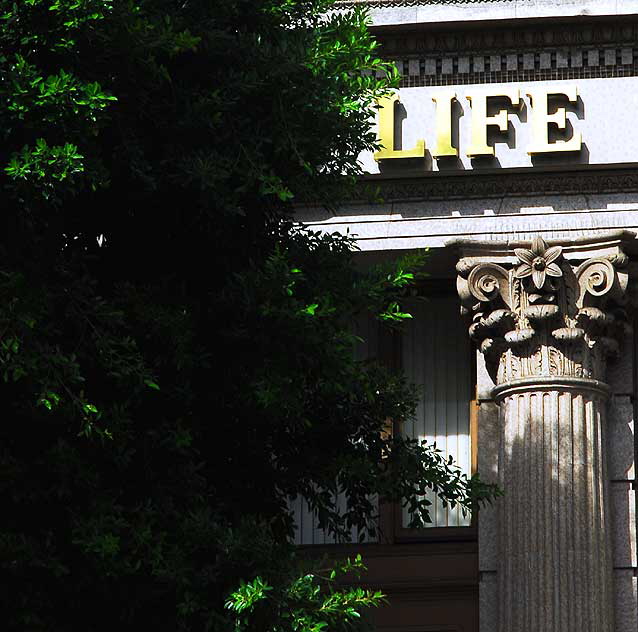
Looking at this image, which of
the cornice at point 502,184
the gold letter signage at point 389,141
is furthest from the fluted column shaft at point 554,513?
the gold letter signage at point 389,141

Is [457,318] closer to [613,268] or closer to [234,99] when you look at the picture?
[613,268]

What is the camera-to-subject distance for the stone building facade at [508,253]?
17.7 m

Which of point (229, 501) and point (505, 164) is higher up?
point (505, 164)

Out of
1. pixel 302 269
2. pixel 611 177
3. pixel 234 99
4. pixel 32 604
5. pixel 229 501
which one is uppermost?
pixel 611 177

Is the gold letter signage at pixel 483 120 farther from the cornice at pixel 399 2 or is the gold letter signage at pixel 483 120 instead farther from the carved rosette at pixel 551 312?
the carved rosette at pixel 551 312

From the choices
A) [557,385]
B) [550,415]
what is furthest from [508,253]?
[550,415]

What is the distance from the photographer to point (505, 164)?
1847 centimetres

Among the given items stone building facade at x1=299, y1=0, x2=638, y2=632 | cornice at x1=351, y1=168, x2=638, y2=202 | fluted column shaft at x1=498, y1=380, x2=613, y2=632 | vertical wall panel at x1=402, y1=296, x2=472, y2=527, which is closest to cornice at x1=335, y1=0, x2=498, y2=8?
stone building facade at x1=299, y1=0, x2=638, y2=632

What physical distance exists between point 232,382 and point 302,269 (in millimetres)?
1188

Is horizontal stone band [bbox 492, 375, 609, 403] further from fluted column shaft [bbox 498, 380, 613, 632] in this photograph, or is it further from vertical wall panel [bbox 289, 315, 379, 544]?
vertical wall panel [bbox 289, 315, 379, 544]

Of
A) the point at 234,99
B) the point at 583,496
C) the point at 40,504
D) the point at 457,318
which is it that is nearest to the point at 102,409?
the point at 40,504

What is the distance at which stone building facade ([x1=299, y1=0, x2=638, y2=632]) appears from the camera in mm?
17719

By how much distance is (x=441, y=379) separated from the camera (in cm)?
1927

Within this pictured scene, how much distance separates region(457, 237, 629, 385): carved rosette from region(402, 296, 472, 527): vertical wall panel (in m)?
1.01
